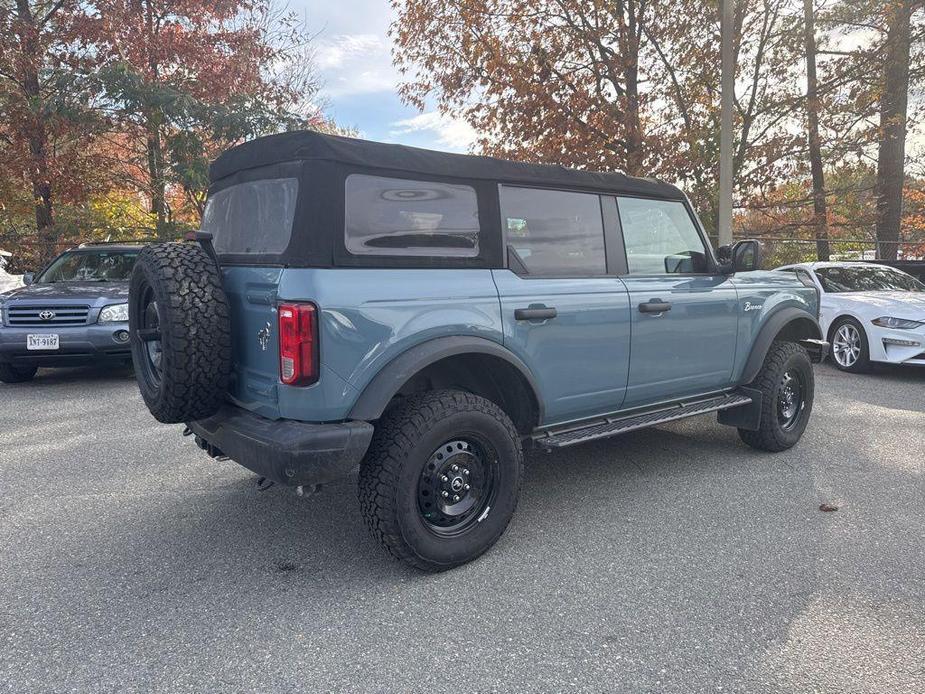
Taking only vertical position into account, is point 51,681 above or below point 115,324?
below

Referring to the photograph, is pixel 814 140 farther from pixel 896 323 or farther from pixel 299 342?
pixel 299 342

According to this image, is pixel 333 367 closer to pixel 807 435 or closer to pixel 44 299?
pixel 807 435

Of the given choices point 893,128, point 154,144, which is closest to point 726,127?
point 893,128

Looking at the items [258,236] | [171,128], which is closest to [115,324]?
[258,236]

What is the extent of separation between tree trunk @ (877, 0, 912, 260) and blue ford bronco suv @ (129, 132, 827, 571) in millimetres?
12703

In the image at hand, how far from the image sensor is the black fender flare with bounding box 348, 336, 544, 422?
277 cm

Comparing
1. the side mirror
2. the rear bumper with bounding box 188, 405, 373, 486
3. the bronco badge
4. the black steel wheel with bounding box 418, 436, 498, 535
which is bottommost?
the black steel wheel with bounding box 418, 436, 498, 535

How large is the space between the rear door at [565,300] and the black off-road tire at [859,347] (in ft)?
18.1

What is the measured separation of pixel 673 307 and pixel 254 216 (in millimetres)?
2460

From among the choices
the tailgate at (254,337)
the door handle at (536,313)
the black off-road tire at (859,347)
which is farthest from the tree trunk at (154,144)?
the black off-road tire at (859,347)

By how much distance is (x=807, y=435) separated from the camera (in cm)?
520

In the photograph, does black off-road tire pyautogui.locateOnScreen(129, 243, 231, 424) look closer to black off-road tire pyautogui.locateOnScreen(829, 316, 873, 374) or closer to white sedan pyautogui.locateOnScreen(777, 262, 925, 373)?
white sedan pyautogui.locateOnScreen(777, 262, 925, 373)

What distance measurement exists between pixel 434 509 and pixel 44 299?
5827mm

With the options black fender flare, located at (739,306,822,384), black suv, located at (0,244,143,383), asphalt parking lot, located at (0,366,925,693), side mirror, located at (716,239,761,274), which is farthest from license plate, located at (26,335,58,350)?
black fender flare, located at (739,306,822,384)
